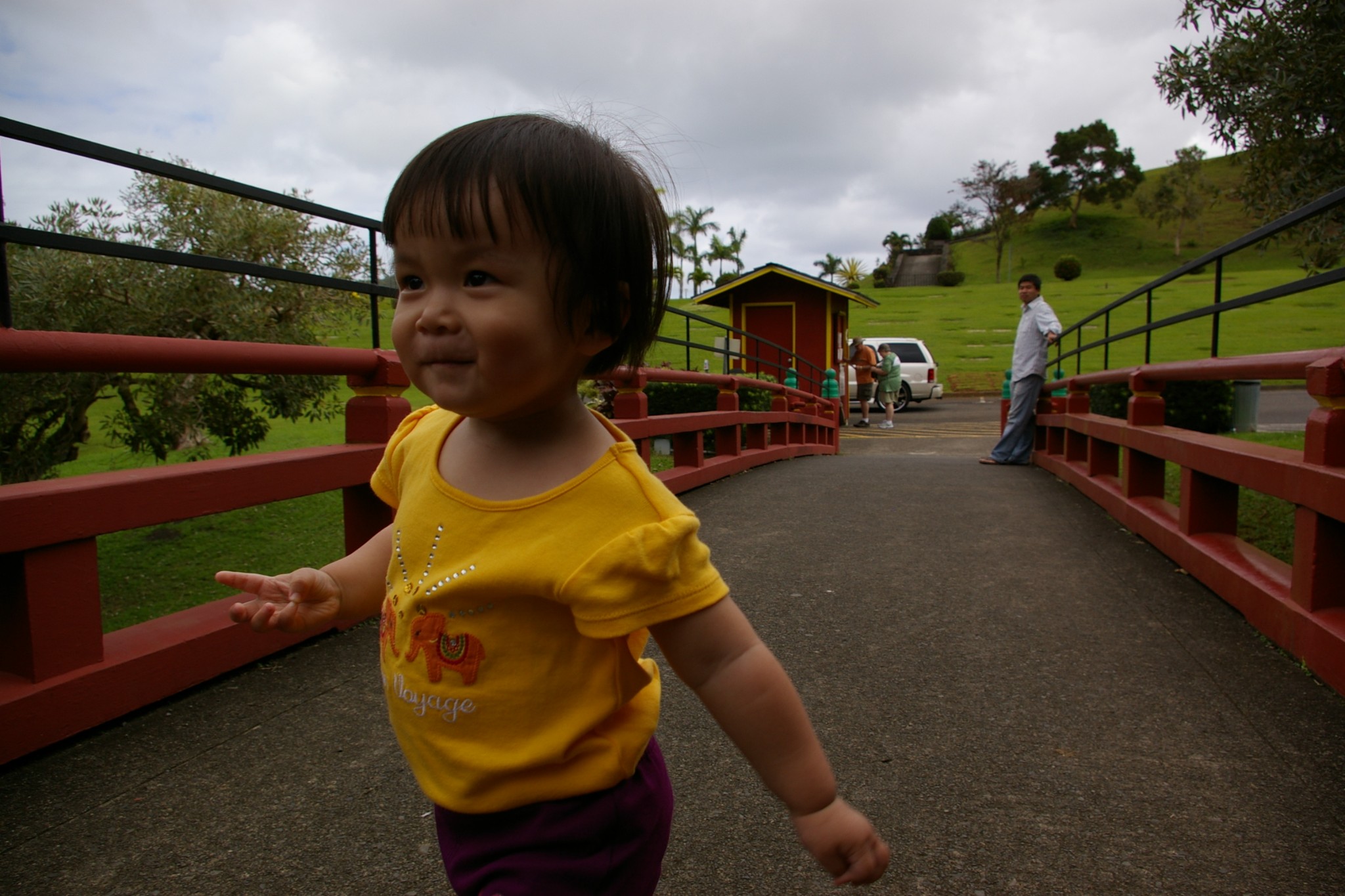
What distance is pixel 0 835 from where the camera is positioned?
1829 millimetres

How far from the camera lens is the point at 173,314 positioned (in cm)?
635

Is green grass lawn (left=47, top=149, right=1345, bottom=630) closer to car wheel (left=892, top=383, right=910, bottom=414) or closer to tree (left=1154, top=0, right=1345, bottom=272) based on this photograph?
tree (left=1154, top=0, right=1345, bottom=272)

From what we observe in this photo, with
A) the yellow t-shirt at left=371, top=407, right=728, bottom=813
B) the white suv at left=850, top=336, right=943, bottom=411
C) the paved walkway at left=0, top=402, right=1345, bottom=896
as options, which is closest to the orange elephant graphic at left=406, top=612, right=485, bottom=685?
the yellow t-shirt at left=371, top=407, right=728, bottom=813

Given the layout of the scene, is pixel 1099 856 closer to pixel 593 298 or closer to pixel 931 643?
pixel 931 643

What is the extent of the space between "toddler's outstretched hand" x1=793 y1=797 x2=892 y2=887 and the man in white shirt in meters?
9.06

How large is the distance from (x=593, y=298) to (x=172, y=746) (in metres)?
1.82

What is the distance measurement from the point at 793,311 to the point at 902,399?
15.1 feet

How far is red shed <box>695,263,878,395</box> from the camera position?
824 inches

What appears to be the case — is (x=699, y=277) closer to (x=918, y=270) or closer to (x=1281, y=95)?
(x=918, y=270)

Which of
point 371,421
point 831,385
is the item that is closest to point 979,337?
point 831,385

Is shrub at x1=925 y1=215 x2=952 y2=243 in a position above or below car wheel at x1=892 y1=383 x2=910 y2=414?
above

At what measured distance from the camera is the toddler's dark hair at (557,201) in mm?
1133

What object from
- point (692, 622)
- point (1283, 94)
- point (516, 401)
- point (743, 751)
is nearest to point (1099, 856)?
point (743, 751)

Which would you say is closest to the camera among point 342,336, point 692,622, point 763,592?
point 692,622
